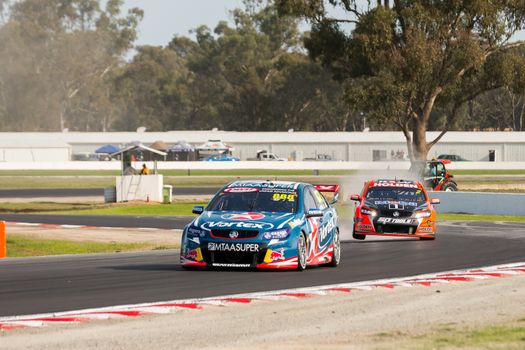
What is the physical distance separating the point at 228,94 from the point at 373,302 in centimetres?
12308

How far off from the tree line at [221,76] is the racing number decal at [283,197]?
45.3 metres

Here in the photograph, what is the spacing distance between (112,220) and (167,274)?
72.7 ft

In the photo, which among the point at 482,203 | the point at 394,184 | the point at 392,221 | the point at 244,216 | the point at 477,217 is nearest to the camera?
the point at 244,216

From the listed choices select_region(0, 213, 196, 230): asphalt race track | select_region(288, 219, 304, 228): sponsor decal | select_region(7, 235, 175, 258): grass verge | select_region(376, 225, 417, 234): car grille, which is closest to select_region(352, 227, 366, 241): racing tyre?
select_region(376, 225, 417, 234): car grille

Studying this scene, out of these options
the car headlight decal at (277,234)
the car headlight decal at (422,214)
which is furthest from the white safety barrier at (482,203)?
the car headlight decal at (277,234)

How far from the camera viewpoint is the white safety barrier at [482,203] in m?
40.9

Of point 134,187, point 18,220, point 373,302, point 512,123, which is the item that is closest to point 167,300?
point 373,302

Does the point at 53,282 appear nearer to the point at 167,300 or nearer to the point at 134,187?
the point at 167,300

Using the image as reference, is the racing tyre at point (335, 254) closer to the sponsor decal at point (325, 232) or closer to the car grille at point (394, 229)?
the sponsor decal at point (325, 232)

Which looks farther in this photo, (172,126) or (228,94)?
(172,126)

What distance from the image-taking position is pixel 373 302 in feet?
43.9

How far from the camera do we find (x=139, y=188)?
5269 centimetres

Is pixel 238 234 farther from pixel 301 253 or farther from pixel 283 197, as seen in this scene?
pixel 283 197

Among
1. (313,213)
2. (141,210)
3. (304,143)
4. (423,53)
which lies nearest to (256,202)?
(313,213)
